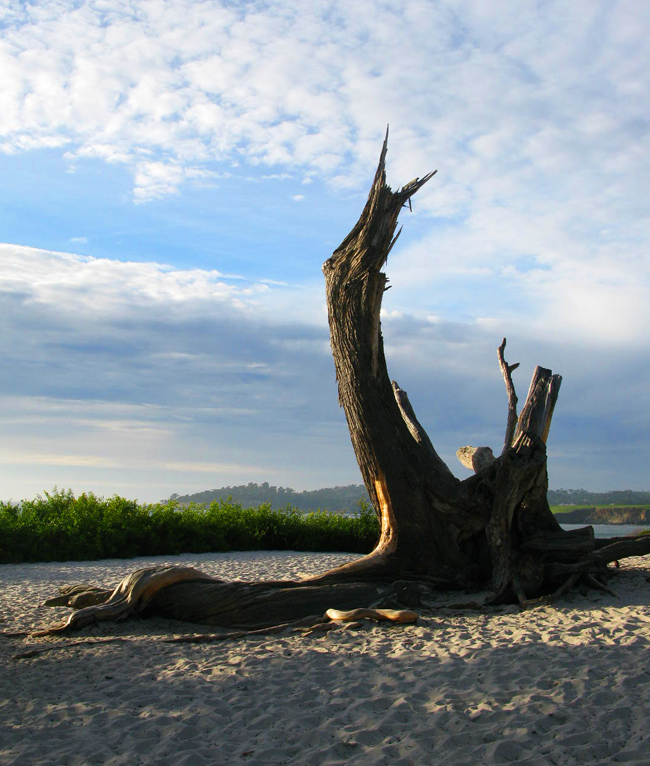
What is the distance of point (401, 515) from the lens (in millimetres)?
8312

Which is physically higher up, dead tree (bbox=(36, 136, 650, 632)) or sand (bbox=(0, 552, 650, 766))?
dead tree (bbox=(36, 136, 650, 632))

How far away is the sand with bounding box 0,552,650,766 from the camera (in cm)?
405

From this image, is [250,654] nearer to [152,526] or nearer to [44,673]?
[44,673]

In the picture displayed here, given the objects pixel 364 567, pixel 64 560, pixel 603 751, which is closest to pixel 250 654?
pixel 364 567

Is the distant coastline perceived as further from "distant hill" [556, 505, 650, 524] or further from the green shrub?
the green shrub

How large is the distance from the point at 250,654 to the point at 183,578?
2.23 m

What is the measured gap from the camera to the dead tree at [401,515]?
310 inches

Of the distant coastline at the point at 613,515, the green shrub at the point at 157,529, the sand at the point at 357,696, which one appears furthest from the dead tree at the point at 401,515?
the distant coastline at the point at 613,515

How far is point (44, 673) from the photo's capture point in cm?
589

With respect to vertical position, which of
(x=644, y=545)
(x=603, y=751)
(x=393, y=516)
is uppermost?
(x=393, y=516)

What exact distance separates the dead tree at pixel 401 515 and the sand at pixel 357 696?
76 cm

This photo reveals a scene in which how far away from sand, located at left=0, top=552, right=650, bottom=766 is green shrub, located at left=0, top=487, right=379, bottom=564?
723 centimetres

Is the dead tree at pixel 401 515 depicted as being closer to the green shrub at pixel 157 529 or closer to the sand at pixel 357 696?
the sand at pixel 357 696

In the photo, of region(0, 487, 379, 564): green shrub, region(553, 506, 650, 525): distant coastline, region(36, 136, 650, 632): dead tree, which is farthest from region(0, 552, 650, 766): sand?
region(553, 506, 650, 525): distant coastline
